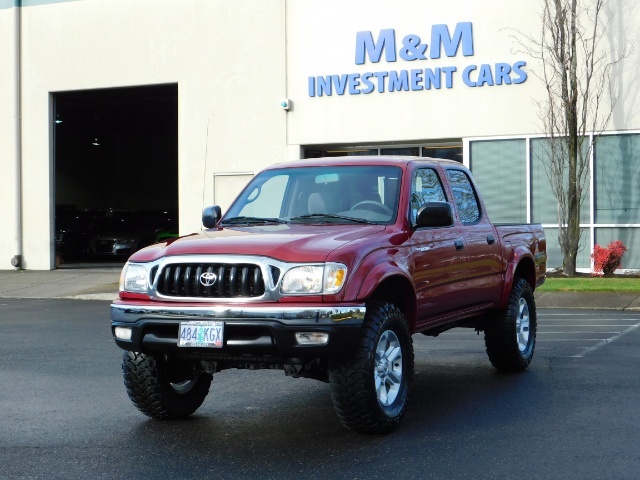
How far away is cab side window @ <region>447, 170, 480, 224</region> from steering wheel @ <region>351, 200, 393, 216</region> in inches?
43.2

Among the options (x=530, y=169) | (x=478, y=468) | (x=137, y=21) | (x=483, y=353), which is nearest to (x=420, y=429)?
(x=478, y=468)

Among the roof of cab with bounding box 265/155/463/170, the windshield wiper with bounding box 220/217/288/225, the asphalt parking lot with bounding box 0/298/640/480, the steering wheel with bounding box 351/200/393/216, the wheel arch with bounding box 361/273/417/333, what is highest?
the roof of cab with bounding box 265/155/463/170

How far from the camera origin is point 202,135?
24.8 meters

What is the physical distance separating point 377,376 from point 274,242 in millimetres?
1123

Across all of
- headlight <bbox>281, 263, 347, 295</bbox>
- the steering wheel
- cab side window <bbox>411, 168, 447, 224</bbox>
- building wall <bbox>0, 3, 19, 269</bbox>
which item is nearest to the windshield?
the steering wheel

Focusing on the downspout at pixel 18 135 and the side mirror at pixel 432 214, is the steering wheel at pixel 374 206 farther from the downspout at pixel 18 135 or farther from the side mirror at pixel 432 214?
the downspout at pixel 18 135

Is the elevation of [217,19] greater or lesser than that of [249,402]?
greater

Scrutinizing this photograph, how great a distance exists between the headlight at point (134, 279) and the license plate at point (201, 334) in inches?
20.9

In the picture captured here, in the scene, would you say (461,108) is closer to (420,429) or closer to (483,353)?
(483,353)

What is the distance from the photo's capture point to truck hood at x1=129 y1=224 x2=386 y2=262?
21.5ft

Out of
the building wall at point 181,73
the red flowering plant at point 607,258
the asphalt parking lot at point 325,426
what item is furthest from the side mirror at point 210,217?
the building wall at point 181,73

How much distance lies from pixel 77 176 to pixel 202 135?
2112cm

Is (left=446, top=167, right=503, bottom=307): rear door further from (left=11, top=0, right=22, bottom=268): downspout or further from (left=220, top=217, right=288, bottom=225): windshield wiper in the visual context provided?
(left=11, top=0, right=22, bottom=268): downspout

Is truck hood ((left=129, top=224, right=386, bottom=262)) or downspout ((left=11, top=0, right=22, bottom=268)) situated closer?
truck hood ((left=129, top=224, right=386, bottom=262))
